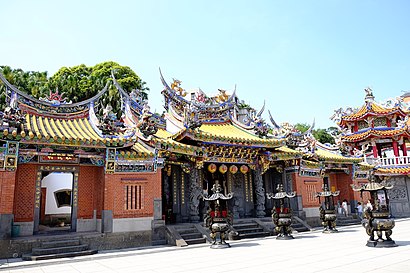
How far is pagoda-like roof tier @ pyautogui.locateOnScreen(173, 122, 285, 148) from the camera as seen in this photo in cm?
1360

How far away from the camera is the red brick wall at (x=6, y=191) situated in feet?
32.4

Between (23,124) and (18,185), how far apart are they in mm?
2370

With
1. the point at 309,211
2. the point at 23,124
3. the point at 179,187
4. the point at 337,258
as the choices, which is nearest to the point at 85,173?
the point at 23,124

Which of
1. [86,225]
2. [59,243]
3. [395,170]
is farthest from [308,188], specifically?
[59,243]

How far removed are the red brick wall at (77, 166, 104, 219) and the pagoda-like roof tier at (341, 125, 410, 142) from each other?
21.8 metres

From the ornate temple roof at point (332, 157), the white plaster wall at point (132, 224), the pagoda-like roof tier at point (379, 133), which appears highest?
the pagoda-like roof tier at point (379, 133)

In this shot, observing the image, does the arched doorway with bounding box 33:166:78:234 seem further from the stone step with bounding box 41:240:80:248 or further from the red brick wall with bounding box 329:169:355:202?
the red brick wall with bounding box 329:169:355:202

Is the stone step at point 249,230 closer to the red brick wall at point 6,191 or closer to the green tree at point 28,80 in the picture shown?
the red brick wall at point 6,191

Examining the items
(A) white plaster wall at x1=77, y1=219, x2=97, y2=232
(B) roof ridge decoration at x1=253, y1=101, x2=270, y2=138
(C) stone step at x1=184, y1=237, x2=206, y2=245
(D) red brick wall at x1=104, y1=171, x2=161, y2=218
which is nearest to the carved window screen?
(B) roof ridge decoration at x1=253, y1=101, x2=270, y2=138

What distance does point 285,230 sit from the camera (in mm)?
12625

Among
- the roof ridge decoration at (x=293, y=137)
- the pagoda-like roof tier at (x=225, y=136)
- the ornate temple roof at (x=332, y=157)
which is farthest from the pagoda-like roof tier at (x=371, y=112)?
the pagoda-like roof tier at (x=225, y=136)

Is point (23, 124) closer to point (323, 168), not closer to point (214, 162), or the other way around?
point (214, 162)

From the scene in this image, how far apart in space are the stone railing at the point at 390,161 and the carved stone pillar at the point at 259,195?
12644 millimetres

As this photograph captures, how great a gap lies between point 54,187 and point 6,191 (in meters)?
7.84
